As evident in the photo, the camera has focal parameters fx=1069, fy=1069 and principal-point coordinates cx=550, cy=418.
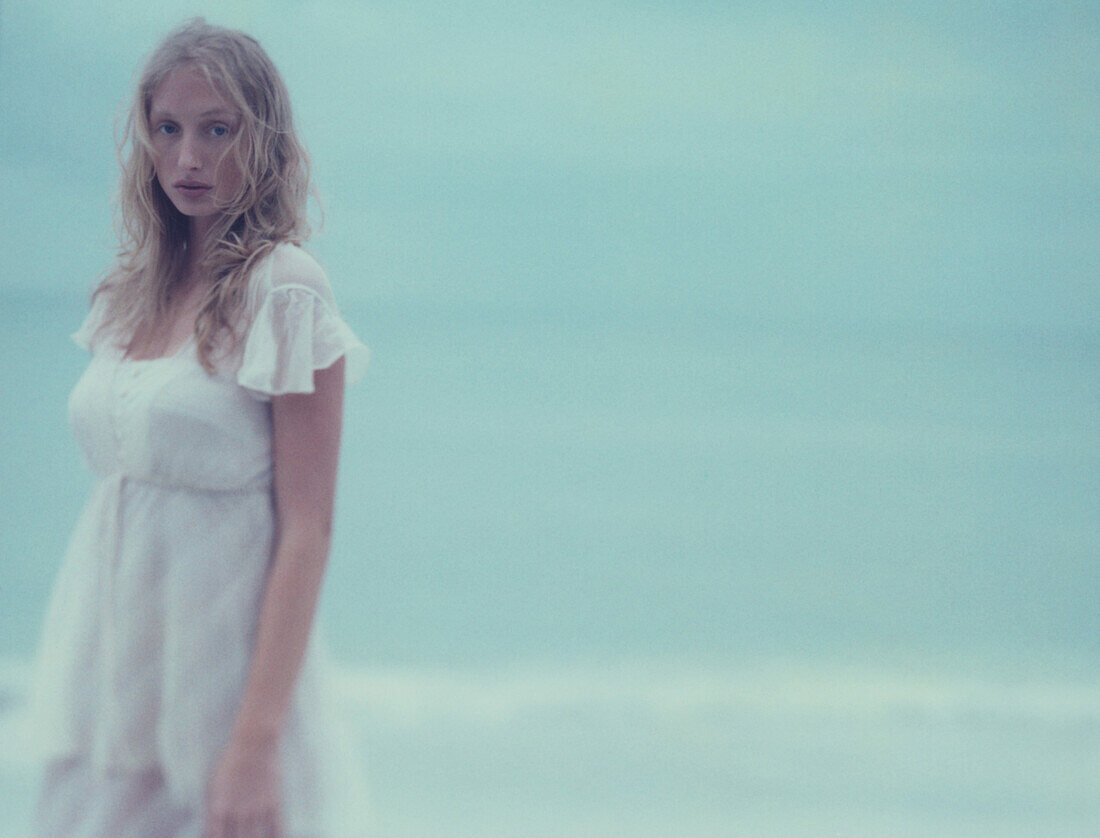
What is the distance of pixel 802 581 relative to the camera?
3.13 metres

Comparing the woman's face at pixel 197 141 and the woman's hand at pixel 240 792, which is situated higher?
the woman's face at pixel 197 141

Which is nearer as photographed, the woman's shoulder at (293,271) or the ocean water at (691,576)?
the woman's shoulder at (293,271)

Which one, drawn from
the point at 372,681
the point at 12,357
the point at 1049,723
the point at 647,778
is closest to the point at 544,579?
the point at 372,681

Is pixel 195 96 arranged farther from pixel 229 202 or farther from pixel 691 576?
pixel 691 576

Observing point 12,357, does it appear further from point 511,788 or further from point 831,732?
point 831,732

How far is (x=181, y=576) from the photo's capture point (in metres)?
0.75

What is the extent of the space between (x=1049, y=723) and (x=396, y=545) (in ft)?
5.85

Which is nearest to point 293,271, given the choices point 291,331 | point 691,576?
point 291,331

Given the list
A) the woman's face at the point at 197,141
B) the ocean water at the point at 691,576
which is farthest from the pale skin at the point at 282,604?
the ocean water at the point at 691,576

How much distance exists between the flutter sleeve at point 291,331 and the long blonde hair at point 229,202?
0.03 meters

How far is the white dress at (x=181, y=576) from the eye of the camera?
2.43 ft

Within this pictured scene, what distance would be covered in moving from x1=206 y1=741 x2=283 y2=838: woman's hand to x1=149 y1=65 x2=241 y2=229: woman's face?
0.41 metres

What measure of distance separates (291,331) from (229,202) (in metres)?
0.15

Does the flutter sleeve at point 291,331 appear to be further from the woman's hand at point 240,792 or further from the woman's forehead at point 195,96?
the woman's hand at point 240,792
